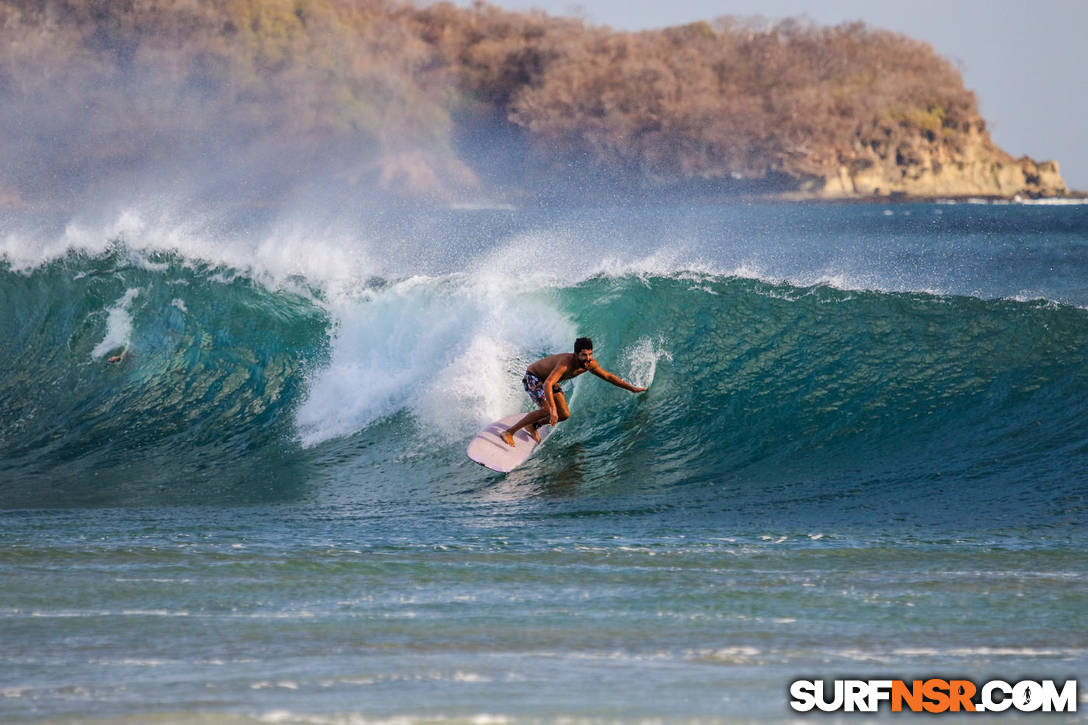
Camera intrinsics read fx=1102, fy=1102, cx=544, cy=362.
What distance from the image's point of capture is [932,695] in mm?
4340

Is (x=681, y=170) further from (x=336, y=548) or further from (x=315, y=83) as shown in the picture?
(x=336, y=548)

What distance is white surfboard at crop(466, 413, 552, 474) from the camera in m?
8.98

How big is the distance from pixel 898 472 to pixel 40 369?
29.3 feet

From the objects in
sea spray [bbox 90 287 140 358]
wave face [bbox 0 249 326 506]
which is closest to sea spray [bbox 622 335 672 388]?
wave face [bbox 0 249 326 506]

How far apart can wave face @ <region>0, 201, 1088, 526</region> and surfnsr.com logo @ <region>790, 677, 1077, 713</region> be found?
9.60 ft

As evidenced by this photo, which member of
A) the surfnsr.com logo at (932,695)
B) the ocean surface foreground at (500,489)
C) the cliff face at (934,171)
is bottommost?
the surfnsr.com logo at (932,695)

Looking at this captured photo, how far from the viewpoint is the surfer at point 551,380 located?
29.6 ft

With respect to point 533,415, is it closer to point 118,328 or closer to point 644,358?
point 644,358

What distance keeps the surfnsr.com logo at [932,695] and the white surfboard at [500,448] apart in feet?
15.6

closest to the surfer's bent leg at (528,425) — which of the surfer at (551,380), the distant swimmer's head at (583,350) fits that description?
the surfer at (551,380)

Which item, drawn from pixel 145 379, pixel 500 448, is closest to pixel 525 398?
pixel 500 448

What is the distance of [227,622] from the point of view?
203 inches

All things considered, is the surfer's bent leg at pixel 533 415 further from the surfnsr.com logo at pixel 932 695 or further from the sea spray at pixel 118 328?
the sea spray at pixel 118 328

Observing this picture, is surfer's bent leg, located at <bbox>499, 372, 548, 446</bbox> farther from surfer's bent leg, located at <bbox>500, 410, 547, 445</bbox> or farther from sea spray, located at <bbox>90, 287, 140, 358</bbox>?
sea spray, located at <bbox>90, 287, 140, 358</bbox>
